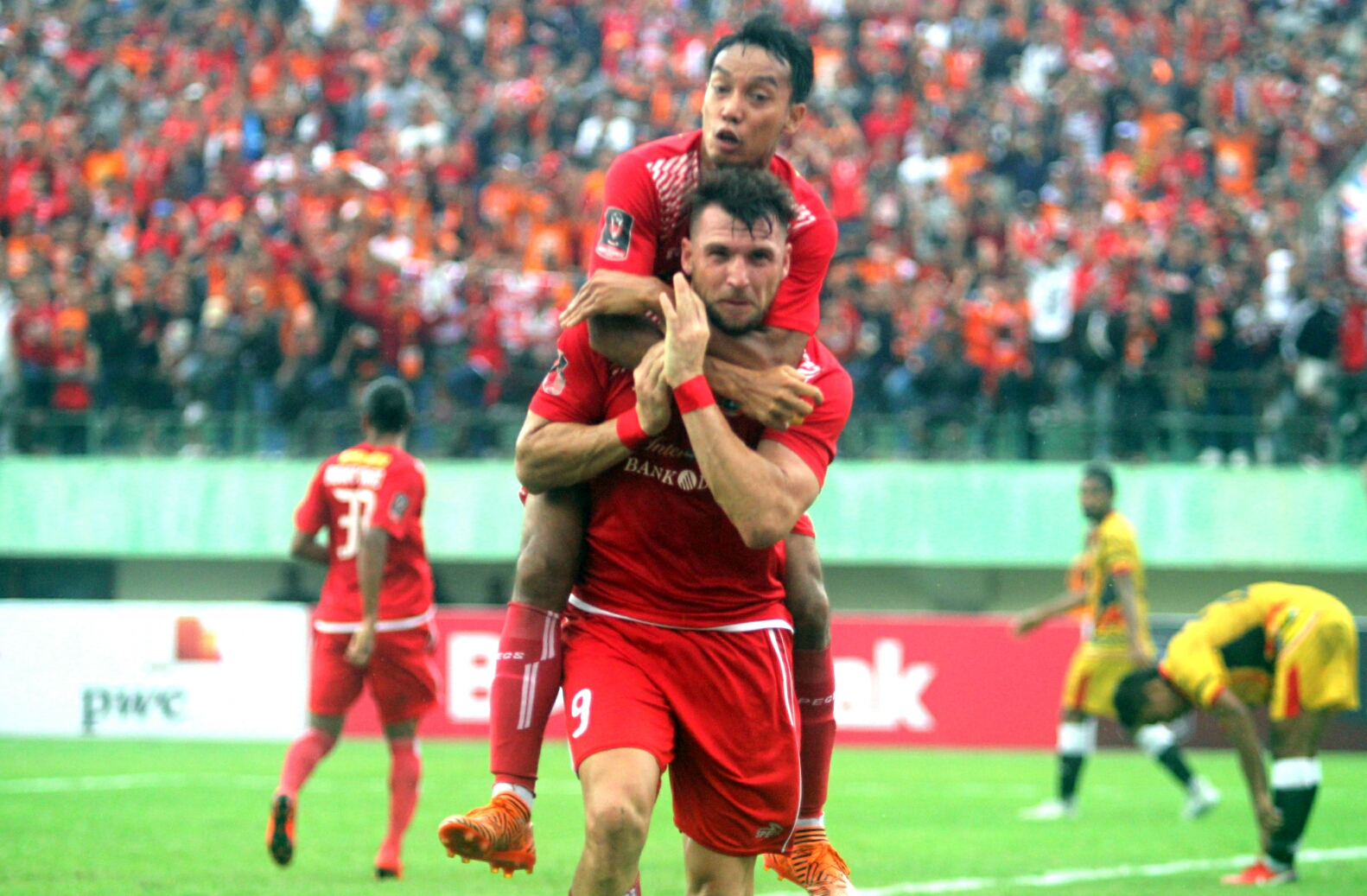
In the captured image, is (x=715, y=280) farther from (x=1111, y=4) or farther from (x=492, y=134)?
(x=1111, y=4)

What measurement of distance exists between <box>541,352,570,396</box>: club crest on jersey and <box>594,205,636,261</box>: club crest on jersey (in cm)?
33

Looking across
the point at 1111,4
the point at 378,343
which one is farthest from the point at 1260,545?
the point at 378,343

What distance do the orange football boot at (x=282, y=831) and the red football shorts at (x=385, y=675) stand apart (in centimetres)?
76

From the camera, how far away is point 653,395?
447 cm

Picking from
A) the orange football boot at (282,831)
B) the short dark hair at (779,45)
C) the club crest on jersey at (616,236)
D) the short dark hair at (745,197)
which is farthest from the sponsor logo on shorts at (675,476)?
the orange football boot at (282,831)

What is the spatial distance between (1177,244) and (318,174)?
9.22m

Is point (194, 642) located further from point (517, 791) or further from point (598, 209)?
point (517, 791)

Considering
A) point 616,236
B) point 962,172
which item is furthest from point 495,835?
point 962,172

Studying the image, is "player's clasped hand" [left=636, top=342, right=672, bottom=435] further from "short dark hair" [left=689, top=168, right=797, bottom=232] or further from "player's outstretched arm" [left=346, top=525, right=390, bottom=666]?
"player's outstretched arm" [left=346, top=525, right=390, bottom=666]

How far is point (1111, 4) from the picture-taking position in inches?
830

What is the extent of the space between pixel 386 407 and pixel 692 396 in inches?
187

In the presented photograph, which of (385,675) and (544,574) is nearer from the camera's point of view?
(544,574)

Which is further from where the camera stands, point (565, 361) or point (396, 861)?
point (396, 861)

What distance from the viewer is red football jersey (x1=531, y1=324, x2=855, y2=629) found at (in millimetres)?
4781
